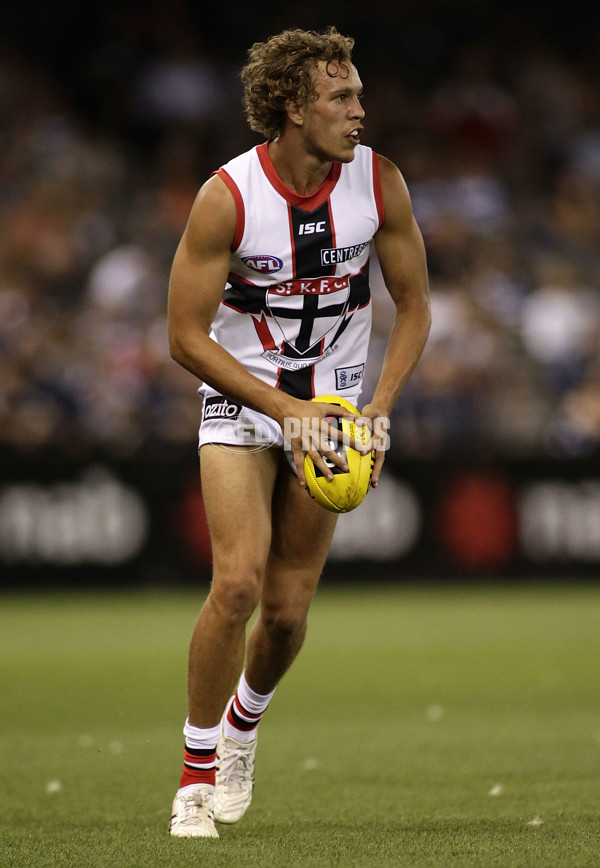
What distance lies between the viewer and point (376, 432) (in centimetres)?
492

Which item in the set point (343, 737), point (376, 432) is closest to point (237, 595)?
point (376, 432)

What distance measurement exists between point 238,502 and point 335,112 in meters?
1.46

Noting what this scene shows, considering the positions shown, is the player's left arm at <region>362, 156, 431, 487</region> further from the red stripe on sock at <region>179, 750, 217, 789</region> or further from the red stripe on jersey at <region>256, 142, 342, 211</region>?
the red stripe on sock at <region>179, 750, 217, 789</region>

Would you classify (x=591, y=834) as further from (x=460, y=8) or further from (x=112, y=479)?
(x=460, y=8)

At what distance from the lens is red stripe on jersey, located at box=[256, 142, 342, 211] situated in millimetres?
5035

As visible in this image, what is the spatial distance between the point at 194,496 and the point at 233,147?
5.97 m

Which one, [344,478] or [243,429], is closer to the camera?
[344,478]

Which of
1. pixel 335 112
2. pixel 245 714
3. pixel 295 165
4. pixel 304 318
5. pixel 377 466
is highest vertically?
pixel 335 112

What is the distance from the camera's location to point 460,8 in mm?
19141

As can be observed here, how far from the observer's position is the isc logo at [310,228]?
503 cm

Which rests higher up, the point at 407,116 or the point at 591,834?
the point at 407,116

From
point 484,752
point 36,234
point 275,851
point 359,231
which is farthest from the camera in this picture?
point 36,234

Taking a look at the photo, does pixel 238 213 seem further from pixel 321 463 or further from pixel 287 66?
pixel 321 463

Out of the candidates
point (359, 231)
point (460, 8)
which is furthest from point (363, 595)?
point (460, 8)
